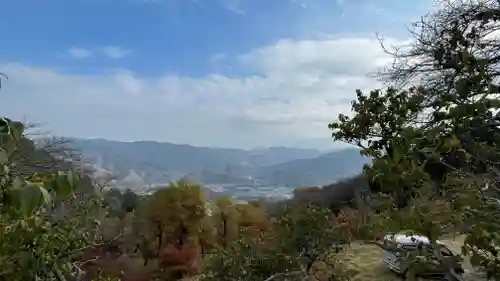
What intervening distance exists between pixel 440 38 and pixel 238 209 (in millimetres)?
11934

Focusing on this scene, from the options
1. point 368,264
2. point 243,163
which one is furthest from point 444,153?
point 243,163

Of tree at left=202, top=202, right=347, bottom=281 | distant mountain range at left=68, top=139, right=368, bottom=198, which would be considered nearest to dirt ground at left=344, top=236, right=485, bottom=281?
tree at left=202, top=202, right=347, bottom=281

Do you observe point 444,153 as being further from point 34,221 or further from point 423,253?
point 34,221

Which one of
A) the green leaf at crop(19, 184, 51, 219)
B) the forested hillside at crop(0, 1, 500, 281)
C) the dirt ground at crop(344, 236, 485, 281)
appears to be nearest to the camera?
the green leaf at crop(19, 184, 51, 219)

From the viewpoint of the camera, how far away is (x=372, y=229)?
1.76 meters

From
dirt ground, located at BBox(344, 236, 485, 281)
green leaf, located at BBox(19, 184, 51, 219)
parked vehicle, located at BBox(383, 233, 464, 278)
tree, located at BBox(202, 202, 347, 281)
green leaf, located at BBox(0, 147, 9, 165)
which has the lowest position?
dirt ground, located at BBox(344, 236, 485, 281)

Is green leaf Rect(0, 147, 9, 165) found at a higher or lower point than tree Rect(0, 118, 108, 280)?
higher

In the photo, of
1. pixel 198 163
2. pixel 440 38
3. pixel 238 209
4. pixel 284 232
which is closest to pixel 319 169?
pixel 198 163

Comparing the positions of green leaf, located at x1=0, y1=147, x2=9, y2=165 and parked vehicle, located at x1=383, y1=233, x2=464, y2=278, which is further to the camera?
parked vehicle, located at x1=383, y1=233, x2=464, y2=278

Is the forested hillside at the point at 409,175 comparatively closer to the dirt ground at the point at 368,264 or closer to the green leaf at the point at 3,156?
the green leaf at the point at 3,156

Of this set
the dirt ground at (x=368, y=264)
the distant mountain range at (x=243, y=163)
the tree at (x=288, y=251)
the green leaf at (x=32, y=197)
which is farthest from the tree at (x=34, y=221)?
the distant mountain range at (x=243, y=163)

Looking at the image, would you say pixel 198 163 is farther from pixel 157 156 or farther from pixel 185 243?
pixel 185 243

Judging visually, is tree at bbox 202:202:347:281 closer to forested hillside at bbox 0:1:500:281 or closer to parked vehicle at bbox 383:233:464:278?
forested hillside at bbox 0:1:500:281

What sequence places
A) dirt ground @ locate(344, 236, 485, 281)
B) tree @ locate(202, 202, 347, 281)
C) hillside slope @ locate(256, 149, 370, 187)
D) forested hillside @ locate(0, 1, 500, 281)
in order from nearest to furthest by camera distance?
forested hillside @ locate(0, 1, 500, 281)
tree @ locate(202, 202, 347, 281)
dirt ground @ locate(344, 236, 485, 281)
hillside slope @ locate(256, 149, 370, 187)
